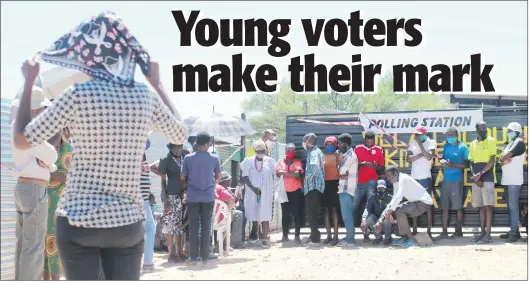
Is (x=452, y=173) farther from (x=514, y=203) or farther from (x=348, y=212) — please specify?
(x=348, y=212)

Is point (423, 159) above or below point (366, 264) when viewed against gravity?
above

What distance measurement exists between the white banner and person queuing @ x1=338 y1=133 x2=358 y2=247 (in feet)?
4.08

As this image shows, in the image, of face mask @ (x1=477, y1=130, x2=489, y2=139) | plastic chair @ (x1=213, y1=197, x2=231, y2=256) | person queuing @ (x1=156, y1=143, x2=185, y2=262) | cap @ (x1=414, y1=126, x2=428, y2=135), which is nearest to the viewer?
person queuing @ (x1=156, y1=143, x2=185, y2=262)

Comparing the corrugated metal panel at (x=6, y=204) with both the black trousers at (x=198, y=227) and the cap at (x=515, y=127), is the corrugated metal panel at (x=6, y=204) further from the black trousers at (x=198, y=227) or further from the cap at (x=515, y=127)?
the cap at (x=515, y=127)

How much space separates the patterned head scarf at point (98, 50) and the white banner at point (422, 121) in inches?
395

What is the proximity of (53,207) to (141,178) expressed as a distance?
7.51 feet

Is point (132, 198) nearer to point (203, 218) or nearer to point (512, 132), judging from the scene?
point (203, 218)

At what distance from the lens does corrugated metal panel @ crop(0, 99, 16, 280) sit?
7258mm

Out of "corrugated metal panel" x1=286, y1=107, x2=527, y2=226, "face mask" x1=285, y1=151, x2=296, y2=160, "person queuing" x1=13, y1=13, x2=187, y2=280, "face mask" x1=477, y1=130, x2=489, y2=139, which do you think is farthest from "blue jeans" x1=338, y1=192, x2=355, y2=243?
"person queuing" x1=13, y1=13, x2=187, y2=280

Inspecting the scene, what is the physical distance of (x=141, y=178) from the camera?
8.91m

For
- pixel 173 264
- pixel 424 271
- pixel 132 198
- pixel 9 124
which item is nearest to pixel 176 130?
pixel 132 198

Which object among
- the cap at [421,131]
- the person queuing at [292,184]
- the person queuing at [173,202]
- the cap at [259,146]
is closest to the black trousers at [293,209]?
the person queuing at [292,184]

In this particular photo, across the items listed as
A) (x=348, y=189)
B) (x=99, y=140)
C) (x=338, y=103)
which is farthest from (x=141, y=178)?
(x=338, y=103)

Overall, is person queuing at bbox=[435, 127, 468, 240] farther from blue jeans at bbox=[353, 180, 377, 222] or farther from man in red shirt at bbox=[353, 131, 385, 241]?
blue jeans at bbox=[353, 180, 377, 222]
